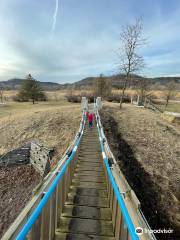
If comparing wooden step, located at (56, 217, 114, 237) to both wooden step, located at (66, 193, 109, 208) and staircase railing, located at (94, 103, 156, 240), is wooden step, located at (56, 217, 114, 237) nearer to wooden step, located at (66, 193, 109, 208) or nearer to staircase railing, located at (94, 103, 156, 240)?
staircase railing, located at (94, 103, 156, 240)

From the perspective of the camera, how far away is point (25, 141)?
1385 centimetres

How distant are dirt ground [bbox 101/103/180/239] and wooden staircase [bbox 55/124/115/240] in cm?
358

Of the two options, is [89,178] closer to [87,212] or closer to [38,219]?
[87,212]

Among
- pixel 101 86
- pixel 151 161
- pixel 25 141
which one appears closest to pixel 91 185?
pixel 151 161

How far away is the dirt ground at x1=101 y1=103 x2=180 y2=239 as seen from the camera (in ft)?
25.1

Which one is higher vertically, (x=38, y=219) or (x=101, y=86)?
(x=101, y=86)

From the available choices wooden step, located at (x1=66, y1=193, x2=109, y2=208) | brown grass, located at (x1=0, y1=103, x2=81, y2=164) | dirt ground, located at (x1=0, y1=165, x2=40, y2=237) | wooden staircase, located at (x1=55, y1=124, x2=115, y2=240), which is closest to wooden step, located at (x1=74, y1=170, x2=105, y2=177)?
wooden staircase, located at (x1=55, y1=124, x2=115, y2=240)

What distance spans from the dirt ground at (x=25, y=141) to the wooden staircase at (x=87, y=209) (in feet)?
12.5

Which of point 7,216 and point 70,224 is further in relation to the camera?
point 7,216

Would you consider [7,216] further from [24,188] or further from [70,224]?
[70,224]

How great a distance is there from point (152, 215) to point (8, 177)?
8022 millimetres

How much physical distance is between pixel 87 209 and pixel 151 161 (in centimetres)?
818

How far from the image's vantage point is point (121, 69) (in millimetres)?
19906

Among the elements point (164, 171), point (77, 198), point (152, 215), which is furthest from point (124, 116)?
point (77, 198)
